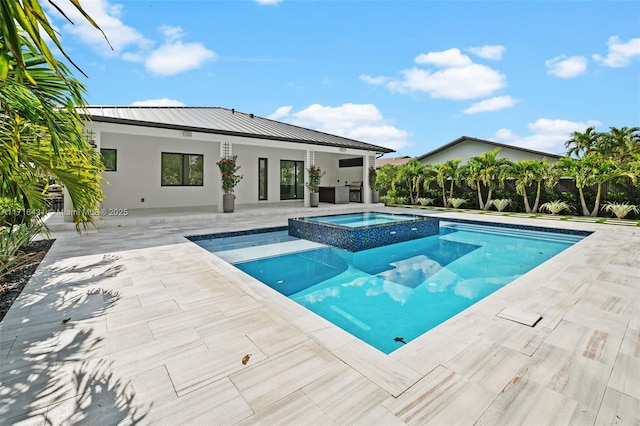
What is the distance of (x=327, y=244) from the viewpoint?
7.64m

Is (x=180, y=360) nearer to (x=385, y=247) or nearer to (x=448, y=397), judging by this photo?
(x=448, y=397)

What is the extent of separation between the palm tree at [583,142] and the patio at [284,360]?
2960cm

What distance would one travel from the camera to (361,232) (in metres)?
7.17

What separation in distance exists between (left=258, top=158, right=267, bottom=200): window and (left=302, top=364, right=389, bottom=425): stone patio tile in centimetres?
1339

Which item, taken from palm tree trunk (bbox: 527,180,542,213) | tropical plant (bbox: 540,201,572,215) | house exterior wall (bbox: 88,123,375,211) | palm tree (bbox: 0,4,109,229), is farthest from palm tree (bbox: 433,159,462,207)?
palm tree (bbox: 0,4,109,229)

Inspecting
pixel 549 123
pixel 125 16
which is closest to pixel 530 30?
pixel 125 16

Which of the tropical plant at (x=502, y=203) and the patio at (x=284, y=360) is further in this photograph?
the tropical plant at (x=502, y=203)

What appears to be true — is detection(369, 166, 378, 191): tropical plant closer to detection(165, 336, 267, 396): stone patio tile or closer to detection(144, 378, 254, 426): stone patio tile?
detection(165, 336, 267, 396): stone patio tile

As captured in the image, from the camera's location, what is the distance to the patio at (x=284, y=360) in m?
1.80

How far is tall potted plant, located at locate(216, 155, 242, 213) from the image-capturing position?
10.8 m

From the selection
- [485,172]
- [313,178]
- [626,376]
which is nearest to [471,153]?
[485,172]

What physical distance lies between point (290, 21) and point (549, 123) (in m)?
60.8

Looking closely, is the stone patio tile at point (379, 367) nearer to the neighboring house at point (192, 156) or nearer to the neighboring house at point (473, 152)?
the neighboring house at point (192, 156)

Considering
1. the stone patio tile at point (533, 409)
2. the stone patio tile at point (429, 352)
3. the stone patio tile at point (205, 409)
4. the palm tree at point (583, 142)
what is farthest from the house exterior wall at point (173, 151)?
the palm tree at point (583, 142)
